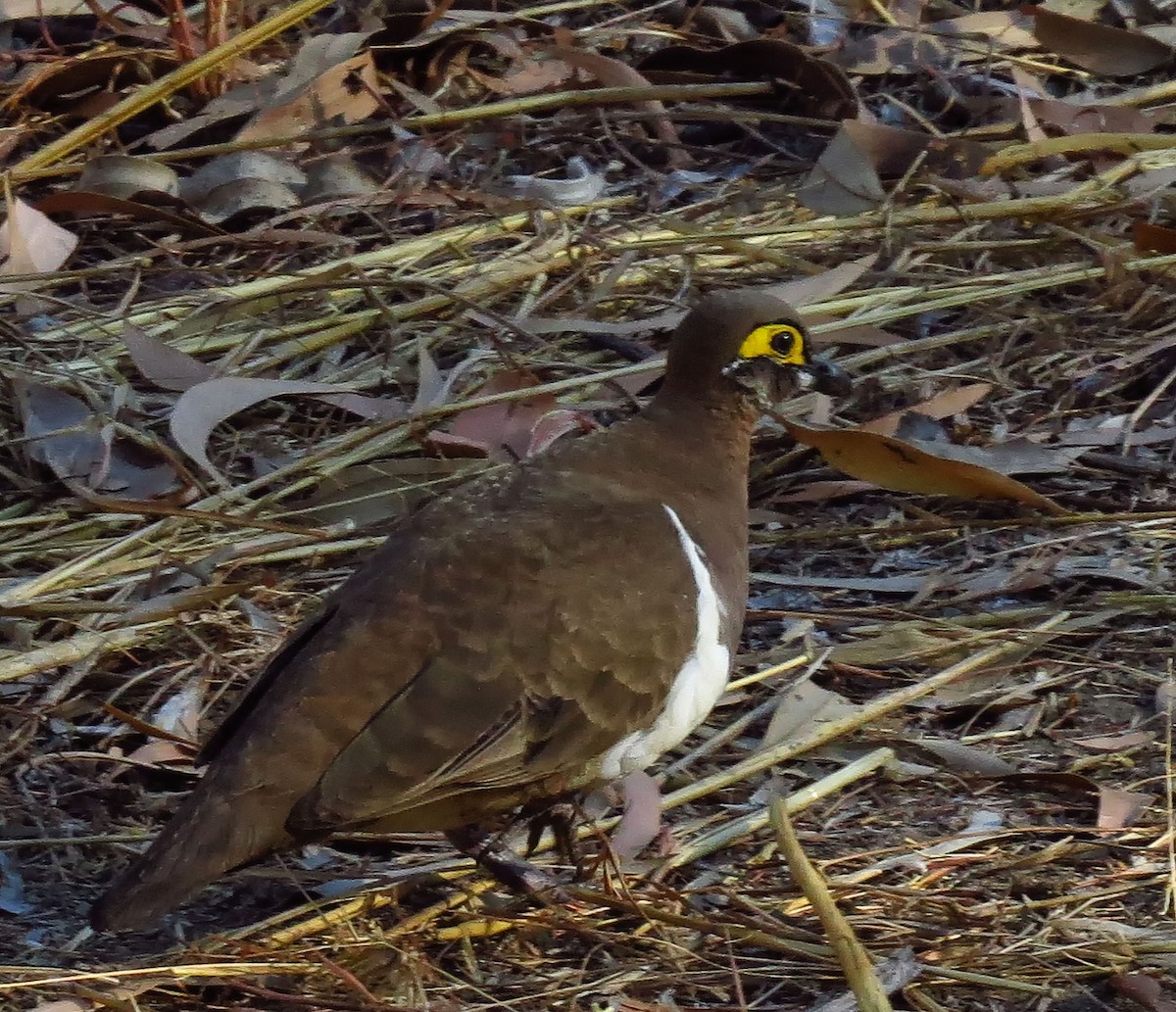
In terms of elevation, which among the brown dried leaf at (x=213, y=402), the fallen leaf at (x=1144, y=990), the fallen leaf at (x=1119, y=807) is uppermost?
the brown dried leaf at (x=213, y=402)

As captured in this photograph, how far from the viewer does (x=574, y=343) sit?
190 inches

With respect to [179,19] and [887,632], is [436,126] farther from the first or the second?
[887,632]

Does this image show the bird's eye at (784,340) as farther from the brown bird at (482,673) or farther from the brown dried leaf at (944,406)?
the brown dried leaf at (944,406)

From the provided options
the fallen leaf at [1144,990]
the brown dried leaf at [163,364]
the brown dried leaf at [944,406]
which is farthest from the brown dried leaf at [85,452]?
the fallen leaf at [1144,990]

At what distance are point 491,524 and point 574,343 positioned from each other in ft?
5.36

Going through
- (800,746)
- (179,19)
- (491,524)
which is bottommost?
(800,746)

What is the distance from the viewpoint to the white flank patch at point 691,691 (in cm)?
326

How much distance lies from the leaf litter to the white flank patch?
17 cm

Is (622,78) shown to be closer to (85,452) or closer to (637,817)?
(85,452)

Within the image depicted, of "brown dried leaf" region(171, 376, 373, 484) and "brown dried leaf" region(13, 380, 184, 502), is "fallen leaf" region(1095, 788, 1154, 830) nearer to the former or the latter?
"brown dried leaf" region(171, 376, 373, 484)

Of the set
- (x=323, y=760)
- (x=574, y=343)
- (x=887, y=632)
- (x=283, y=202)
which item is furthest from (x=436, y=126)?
(x=323, y=760)

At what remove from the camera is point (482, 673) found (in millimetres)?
3068

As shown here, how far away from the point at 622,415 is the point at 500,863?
63.2 inches

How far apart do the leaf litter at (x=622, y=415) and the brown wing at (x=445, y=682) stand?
0.24 meters
